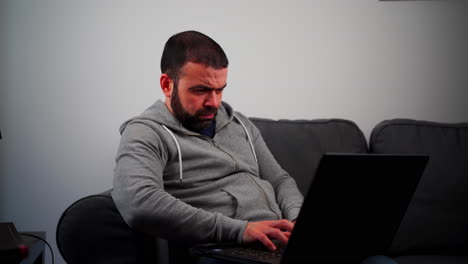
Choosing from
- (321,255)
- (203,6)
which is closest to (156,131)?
(321,255)

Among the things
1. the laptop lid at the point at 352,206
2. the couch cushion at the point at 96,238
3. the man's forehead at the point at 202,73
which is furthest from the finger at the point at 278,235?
the man's forehead at the point at 202,73

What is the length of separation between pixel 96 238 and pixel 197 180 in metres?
0.31

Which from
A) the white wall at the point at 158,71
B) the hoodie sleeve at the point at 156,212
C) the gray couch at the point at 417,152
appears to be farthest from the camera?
the white wall at the point at 158,71

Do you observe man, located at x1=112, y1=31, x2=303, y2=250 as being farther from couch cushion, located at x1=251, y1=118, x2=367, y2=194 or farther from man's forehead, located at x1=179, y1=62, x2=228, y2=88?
couch cushion, located at x1=251, y1=118, x2=367, y2=194

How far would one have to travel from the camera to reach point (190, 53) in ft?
4.46

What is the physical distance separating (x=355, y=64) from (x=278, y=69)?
12.0 inches

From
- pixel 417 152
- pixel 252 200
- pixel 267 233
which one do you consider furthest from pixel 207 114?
pixel 417 152

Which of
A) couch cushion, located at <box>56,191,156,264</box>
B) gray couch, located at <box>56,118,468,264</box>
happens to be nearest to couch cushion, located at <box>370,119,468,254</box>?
gray couch, located at <box>56,118,468,264</box>

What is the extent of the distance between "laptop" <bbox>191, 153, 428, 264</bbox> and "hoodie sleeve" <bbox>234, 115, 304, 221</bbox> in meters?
0.36

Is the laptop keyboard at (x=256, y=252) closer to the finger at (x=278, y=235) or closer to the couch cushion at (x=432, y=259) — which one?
the finger at (x=278, y=235)

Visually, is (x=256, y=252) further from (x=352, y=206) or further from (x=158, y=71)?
(x=158, y=71)

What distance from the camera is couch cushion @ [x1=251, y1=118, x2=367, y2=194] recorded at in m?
1.70

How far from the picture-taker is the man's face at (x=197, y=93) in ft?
4.42

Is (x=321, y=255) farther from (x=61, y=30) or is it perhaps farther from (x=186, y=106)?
(x=61, y=30)
